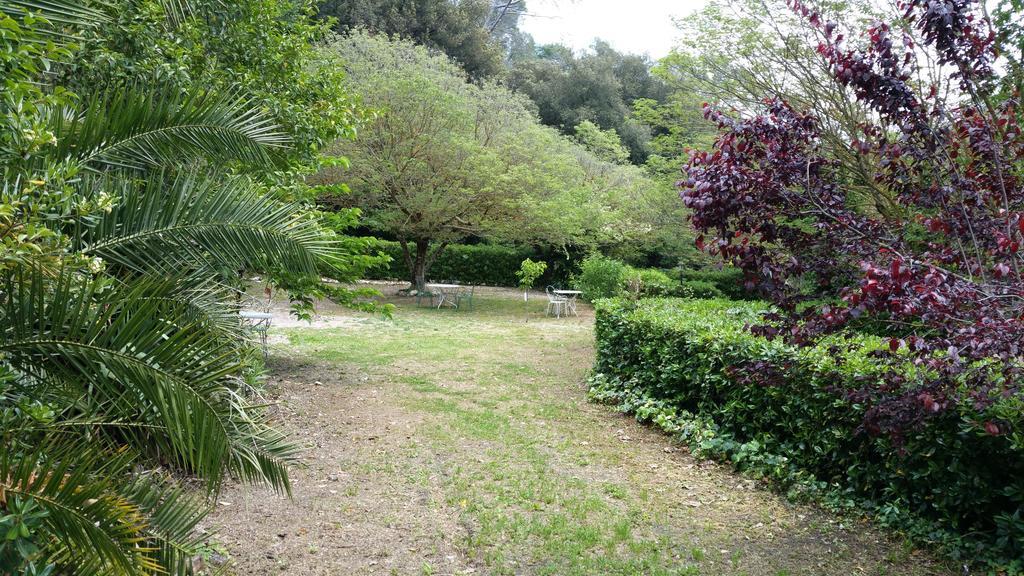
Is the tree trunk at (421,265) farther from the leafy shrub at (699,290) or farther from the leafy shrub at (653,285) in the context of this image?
the leafy shrub at (699,290)

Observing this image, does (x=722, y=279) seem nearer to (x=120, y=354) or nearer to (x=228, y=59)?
(x=228, y=59)

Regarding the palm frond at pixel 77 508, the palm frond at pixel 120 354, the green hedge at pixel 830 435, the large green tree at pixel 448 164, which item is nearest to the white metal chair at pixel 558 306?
the large green tree at pixel 448 164

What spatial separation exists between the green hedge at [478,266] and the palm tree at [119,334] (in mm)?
20549

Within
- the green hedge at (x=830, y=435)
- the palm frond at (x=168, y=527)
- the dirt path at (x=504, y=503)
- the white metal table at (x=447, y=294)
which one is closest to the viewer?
the palm frond at (x=168, y=527)

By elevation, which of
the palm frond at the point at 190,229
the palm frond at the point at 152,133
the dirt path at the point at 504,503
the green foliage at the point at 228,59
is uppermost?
the green foliage at the point at 228,59

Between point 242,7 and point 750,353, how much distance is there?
5.74m

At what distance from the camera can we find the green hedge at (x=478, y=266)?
24.2 meters

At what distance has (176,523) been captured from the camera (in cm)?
226

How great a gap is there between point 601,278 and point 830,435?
42.2 feet

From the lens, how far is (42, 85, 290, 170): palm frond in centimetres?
291

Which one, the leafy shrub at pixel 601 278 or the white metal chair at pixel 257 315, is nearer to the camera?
the white metal chair at pixel 257 315

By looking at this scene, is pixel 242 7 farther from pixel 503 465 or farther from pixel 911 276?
pixel 911 276

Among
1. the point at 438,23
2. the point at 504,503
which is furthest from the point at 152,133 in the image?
the point at 438,23

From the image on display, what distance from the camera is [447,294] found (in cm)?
1816
